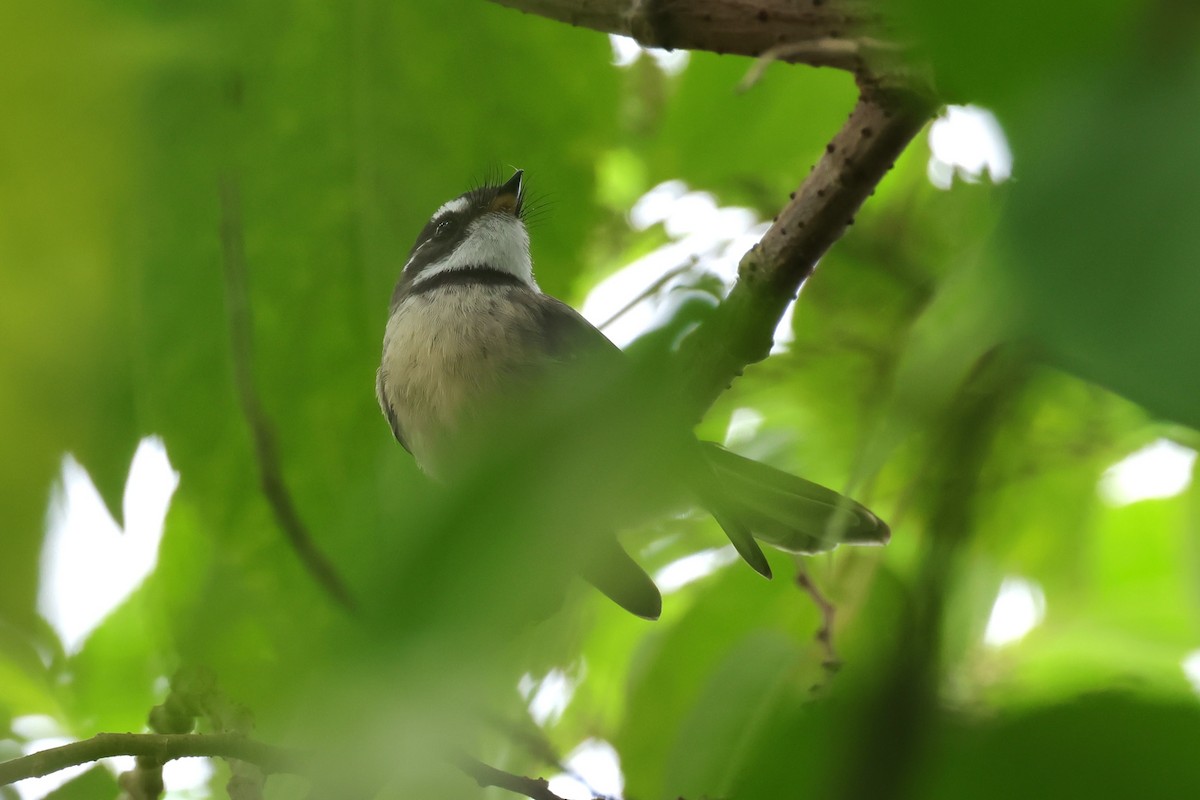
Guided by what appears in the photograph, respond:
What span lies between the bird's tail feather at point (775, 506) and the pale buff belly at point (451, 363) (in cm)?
143

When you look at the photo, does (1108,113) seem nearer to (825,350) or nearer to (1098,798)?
(1098,798)

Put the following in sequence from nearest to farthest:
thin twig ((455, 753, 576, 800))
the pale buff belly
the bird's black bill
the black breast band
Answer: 1. thin twig ((455, 753, 576, 800))
2. the pale buff belly
3. the black breast band
4. the bird's black bill

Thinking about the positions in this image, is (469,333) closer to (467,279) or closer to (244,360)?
(467,279)

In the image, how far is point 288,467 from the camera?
3.85 feet

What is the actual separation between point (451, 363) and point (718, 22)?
1.83m

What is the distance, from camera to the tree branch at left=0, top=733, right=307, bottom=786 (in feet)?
2.79

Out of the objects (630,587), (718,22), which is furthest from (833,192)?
(630,587)

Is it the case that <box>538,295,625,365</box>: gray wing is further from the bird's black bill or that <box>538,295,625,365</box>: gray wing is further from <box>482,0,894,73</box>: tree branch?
<box>482,0,894,73</box>: tree branch

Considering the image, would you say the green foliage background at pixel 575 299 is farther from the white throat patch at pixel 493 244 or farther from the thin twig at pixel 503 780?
the white throat patch at pixel 493 244

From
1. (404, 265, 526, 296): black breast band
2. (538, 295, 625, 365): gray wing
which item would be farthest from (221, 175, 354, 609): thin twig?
(404, 265, 526, 296): black breast band

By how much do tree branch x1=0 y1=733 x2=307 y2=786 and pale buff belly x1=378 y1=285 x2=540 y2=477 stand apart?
1785 millimetres

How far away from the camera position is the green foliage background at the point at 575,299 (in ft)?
0.99

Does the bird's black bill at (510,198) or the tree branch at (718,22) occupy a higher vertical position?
the bird's black bill at (510,198)

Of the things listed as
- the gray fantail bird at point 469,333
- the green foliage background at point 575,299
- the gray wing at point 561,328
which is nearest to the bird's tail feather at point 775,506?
the green foliage background at point 575,299
